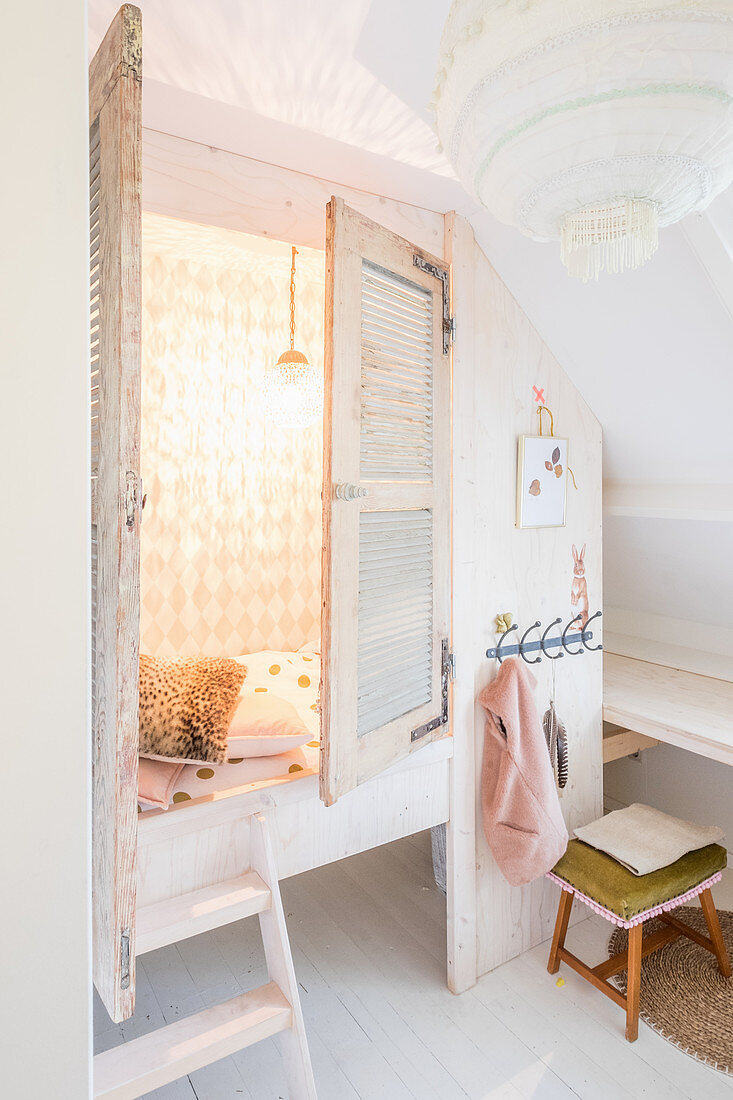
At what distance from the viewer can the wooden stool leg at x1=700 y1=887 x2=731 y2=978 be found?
212cm

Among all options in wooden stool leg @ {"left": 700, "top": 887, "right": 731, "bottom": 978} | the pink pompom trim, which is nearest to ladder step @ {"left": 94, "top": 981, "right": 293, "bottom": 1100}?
the pink pompom trim

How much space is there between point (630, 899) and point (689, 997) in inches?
19.9

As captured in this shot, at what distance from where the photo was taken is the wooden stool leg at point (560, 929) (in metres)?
2.16

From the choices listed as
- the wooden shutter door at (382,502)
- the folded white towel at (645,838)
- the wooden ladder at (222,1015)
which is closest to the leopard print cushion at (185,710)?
the wooden ladder at (222,1015)

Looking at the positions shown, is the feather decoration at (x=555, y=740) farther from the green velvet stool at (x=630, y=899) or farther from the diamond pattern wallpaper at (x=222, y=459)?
the diamond pattern wallpaper at (x=222, y=459)

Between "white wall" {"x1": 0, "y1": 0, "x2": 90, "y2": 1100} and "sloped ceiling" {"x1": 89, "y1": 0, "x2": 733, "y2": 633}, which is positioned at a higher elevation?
"sloped ceiling" {"x1": 89, "y1": 0, "x2": 733, "y2": 633}

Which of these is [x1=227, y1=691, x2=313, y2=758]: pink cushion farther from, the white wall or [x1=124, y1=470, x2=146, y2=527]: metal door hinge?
the white wall

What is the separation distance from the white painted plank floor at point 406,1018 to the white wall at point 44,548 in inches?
63.0

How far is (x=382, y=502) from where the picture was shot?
1.64 m

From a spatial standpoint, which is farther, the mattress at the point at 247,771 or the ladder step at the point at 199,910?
the mattress at the point at 247,771

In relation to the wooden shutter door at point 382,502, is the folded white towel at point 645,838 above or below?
below

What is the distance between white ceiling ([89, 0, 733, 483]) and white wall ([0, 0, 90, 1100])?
965 mm

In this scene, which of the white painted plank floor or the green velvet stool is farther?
the green velvet stool

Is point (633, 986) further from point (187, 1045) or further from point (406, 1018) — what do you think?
point (187, 1045)
